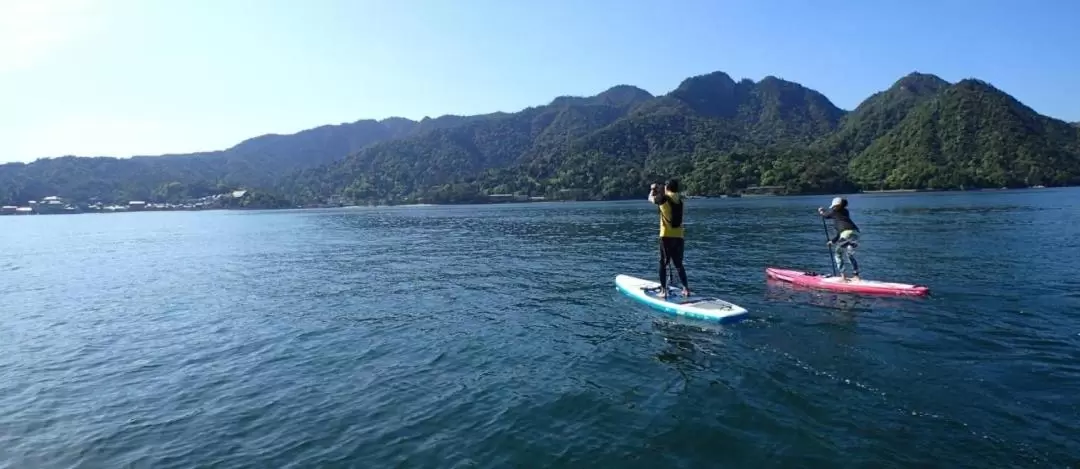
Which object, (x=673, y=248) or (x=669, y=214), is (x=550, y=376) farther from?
(x=673, y=248)

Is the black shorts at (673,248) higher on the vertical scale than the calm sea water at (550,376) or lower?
higher

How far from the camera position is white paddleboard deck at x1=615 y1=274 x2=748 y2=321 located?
18359 mm

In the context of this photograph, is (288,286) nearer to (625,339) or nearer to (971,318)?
(625,339)

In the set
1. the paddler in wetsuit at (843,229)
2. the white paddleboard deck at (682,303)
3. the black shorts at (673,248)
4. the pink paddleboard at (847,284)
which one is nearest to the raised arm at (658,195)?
the black shorts at (673,248)

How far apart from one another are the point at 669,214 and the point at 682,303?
316cm

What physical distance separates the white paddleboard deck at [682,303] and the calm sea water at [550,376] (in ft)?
2.13

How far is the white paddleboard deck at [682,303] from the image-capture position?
1836cm

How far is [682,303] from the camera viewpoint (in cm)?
1994

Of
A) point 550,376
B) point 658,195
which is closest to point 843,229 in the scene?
point 658,195

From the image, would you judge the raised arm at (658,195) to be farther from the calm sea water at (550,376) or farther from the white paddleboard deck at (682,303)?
the calm sea water at (550,376)

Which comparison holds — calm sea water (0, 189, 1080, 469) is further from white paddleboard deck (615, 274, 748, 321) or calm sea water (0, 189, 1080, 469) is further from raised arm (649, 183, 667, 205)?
raised arm (649, 183, 667, 205)

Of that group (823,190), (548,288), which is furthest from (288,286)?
(823,190)

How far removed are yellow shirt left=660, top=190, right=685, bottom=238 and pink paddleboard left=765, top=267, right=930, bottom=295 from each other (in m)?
7.56

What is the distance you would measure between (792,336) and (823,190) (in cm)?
19732
